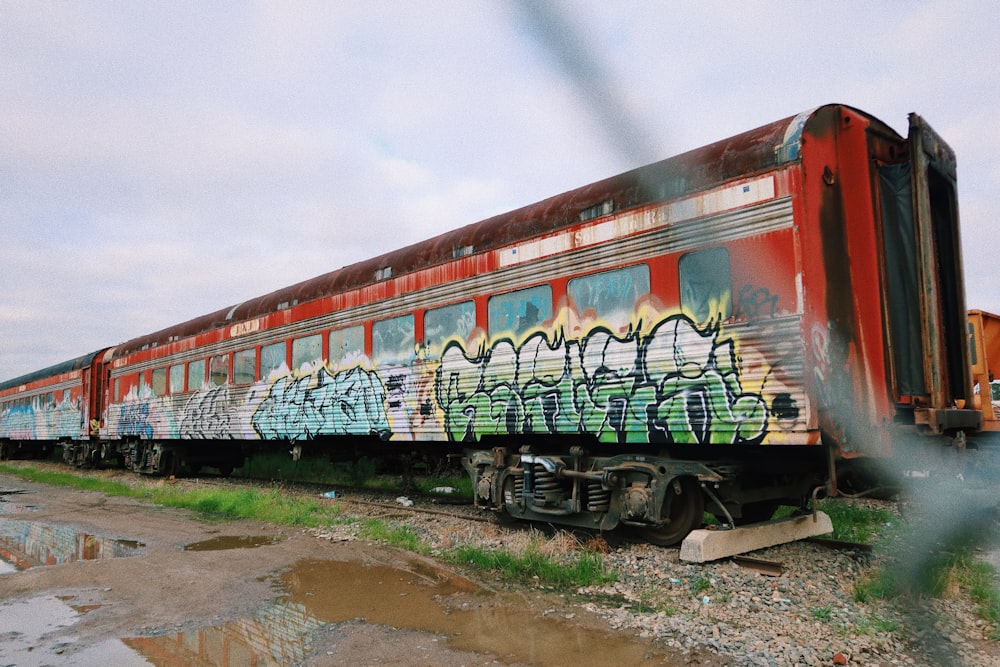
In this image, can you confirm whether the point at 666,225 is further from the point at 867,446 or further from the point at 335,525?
the point at 335,525

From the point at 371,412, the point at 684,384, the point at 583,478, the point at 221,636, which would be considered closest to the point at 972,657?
the point at 684,384

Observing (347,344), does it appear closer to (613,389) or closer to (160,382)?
(613,389)

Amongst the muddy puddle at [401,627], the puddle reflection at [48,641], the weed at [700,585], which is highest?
the weed at [700,585]

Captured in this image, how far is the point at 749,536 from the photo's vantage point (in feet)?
19.9

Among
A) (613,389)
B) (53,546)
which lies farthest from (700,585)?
(53,546)

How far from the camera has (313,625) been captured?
481 cm

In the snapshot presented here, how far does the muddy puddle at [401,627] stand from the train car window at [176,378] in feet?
34.6

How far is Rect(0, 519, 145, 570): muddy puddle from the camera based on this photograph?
7203 millimetres

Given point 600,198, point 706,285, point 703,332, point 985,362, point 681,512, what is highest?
point 600,198

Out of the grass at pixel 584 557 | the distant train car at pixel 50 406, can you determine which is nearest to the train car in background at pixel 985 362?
the grass at pixel 584 557

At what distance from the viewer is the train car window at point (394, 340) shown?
9109 mm

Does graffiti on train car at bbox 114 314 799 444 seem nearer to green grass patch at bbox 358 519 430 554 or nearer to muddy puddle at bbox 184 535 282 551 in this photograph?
green grass patch at bbox 358 519 430 554

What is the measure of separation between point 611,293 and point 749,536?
2.50 metres

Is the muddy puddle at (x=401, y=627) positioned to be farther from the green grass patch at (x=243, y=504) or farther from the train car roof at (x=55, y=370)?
the train car roof at (x=55, y=370)
